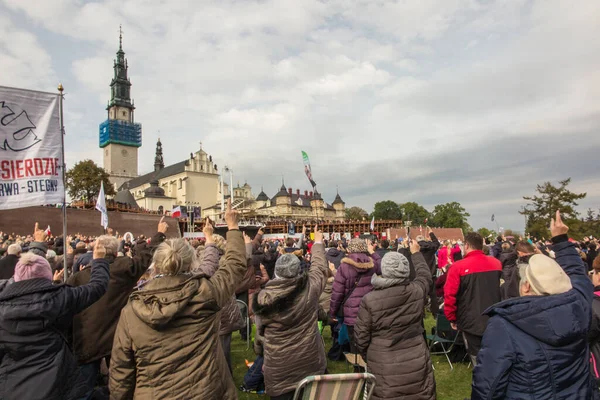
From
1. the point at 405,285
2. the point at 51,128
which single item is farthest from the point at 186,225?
the point at 405,285

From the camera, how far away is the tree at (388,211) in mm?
121688

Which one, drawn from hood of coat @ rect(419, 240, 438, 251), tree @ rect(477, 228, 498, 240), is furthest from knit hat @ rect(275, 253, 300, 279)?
tree @ rect(477, 228, 498, 240)

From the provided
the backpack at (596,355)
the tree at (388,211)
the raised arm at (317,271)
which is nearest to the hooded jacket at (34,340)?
the raised arm at (317,271)

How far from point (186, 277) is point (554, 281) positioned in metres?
2.48

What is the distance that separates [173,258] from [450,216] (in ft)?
373

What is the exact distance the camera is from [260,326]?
388cm

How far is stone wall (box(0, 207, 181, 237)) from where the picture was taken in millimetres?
24484

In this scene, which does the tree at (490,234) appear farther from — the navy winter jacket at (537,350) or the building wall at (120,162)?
the building wall at (120,162)

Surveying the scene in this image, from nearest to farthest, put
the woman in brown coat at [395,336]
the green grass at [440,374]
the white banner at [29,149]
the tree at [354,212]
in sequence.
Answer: the woman in brown coat at [395,336], the white banner at [29,149], the green grass at [440,374], the tree at [354,212]

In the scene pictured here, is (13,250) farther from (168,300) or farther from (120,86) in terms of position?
(120,86)

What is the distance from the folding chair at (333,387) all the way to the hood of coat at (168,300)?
0.89 metres

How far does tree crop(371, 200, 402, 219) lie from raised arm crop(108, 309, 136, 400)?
398ft

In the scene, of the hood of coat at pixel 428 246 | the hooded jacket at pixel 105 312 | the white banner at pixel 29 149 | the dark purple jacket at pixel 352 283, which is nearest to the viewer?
the hooded jacket at pixel 105 312

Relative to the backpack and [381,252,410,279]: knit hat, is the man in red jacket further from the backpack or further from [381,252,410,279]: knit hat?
[381,252,410,279]: knit hat
